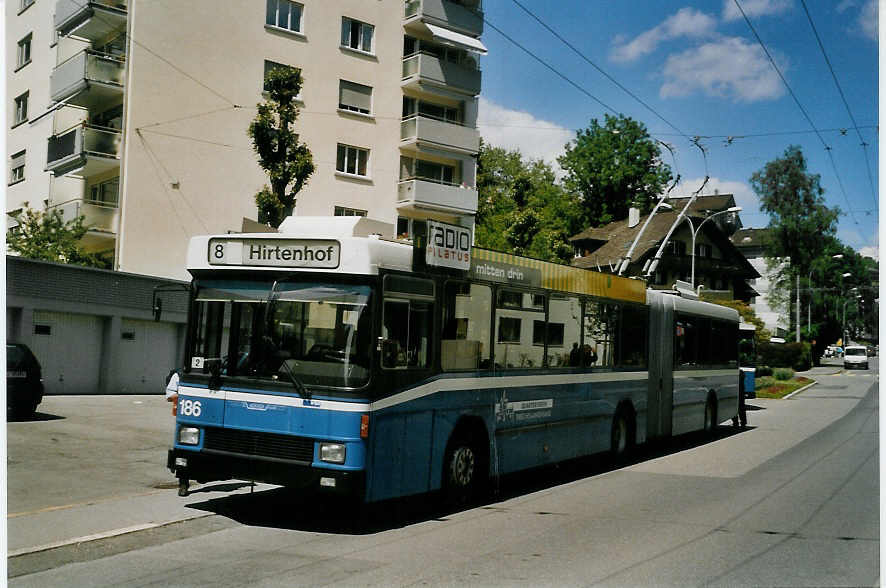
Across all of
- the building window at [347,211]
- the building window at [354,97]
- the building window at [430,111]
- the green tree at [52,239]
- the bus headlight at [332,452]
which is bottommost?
the bus headlight at [332,452]

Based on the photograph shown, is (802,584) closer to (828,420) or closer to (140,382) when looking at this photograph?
(828,420)

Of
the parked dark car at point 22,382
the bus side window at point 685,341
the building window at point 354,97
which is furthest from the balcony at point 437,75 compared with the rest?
the parked dark car at point 22,382

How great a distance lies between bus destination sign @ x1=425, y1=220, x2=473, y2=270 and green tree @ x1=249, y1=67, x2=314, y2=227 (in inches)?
683

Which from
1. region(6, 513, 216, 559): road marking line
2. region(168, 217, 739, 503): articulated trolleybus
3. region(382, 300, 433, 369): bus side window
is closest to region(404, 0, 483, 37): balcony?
region(168, 217, 739, 503): articulated trolleybus

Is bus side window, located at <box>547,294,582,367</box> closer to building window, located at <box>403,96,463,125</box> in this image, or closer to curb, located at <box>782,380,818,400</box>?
curb, located at <box>782,380,818,400</box>

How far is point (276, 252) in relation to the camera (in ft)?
28.9

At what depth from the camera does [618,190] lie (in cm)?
5941

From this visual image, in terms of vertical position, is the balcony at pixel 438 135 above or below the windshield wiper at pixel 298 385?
above

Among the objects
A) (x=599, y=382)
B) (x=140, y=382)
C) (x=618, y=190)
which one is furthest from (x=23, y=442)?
(x=618, y=190)

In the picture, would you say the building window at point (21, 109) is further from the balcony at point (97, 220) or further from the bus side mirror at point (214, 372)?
the bus side mirror at point (214, 372)

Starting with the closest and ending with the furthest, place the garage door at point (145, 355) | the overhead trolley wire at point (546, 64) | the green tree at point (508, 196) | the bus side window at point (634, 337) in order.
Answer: the bus side window at point (634, 337) < the overhead trolley wire at point (546, 64) < the garage door at point (145, 355) < the green tree at point (508, 196)

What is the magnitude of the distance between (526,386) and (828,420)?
16154mm

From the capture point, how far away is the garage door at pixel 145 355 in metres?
27.1

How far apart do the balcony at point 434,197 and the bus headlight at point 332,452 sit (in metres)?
29.6
